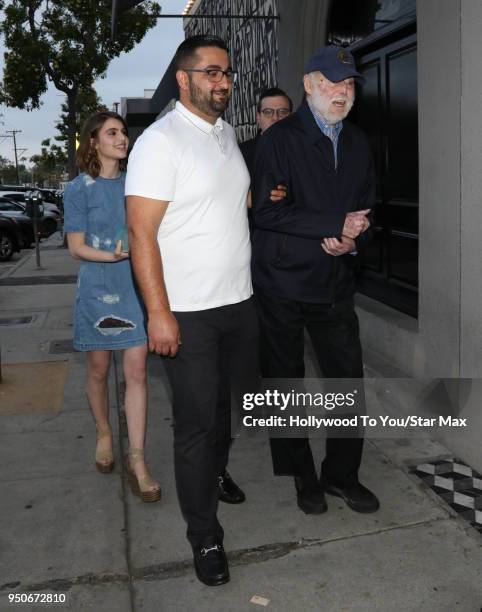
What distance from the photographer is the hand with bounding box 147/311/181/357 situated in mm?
2746

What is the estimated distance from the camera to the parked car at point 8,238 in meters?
18.3

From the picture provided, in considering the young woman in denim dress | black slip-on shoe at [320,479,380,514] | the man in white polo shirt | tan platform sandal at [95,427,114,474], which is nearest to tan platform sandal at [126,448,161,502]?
the young woman in denim dress

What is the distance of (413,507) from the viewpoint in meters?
3.53

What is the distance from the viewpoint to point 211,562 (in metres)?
2.93

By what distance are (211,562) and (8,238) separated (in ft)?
55.8

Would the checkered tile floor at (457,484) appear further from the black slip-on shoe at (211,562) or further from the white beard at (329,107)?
the white beard at (329,107)

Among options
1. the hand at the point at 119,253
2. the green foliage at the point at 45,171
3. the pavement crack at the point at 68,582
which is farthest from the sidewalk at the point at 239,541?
the green foliage at the point at 45,171

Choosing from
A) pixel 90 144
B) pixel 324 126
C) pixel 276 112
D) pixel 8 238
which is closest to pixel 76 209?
pixel 90 144

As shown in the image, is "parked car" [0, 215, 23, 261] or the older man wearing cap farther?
"parked car" [0, 215, 23, 261]

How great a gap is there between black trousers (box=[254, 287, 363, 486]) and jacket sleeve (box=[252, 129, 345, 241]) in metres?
0.38

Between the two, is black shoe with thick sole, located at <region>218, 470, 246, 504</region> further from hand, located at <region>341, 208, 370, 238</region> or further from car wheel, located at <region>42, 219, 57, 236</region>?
car wheel, located at <region>42, 219, 57, 236</region>

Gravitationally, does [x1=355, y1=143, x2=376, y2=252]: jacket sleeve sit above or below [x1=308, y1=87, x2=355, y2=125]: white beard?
below

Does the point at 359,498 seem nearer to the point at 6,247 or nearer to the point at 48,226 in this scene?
the point at 6,247

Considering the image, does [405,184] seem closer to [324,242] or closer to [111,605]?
[324,242]
